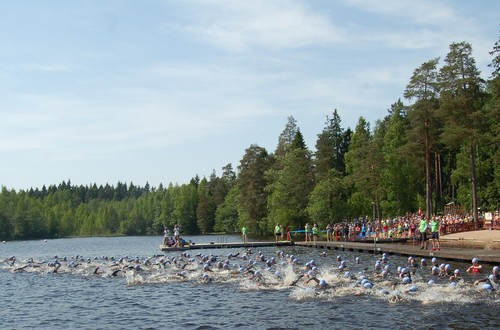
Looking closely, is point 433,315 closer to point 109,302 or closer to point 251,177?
point 109,302

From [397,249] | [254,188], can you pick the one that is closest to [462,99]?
[397,249]

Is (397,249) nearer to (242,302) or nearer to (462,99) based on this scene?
(462,99)

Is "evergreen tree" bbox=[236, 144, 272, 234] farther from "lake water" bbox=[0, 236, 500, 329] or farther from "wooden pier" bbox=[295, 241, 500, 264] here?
"lake water" bbox=[0, 236, 500, 329]

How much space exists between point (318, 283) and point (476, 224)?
2712cm

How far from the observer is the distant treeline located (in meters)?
49.6

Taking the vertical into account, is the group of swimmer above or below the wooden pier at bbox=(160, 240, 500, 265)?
below

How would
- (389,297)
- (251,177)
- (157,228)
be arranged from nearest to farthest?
(389,297), (251,177), (157,228)

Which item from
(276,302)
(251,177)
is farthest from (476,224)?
(251,177)

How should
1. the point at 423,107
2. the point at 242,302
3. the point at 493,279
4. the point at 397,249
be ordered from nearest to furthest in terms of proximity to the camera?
the point at 493,279 < the point at 242,302 < the point at 397,249 < the point at 423,107

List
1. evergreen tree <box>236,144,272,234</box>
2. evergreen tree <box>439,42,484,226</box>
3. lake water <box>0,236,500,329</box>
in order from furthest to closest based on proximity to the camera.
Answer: evergreen tree <box>236,144,272,234</box>, evergreen tree <box>439,42,484,226</box>, lake water <box>0,236,500,329</box>

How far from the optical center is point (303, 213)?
77.3 meters

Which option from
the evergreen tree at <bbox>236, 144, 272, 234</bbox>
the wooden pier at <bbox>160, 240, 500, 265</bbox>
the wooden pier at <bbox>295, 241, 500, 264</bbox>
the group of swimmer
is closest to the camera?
the group of swimmer

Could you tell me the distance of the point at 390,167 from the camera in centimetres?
7575

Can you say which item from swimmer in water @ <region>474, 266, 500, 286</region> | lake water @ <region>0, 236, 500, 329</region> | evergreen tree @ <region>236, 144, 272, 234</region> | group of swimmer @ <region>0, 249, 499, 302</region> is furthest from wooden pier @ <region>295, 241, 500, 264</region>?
evergreen tree @ <region>236, 144, 272, 234</region>
